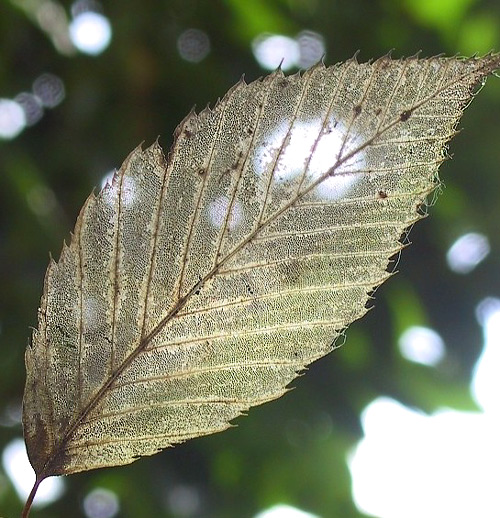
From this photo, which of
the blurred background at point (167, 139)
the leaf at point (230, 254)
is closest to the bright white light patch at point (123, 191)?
the leaf at point (230, 254)

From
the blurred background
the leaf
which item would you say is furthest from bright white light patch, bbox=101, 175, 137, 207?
the blurred background

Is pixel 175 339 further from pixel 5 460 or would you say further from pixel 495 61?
pixel 5 460

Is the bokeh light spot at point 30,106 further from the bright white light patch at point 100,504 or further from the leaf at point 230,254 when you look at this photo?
the leaf at point 230,254

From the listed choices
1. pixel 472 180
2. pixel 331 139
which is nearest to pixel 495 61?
pixel 331 139

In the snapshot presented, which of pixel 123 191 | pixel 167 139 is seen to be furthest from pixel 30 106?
pixel 123 191

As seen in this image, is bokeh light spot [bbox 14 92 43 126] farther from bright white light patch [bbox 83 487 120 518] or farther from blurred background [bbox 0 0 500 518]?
bright white light patch [bbox 83 487 120 518]

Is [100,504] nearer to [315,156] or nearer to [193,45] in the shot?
[193,45]
